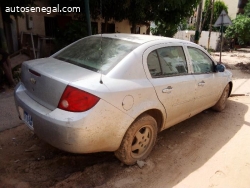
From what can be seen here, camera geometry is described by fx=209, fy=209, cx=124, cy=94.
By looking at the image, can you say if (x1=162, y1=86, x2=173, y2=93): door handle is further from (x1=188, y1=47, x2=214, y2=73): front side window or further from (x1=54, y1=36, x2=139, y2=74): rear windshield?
(x1=188, y1=47, x2=214, y2=73): front side window

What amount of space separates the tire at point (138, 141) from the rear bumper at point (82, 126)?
175mm

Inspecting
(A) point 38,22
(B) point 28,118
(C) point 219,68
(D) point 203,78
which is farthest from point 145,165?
(A) point 38,22

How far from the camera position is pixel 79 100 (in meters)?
2.03

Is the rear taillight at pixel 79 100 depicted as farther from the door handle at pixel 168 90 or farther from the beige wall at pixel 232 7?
the beige wall at pixel 232 7

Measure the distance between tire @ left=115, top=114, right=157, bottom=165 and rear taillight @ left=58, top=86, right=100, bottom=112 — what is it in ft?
2.16

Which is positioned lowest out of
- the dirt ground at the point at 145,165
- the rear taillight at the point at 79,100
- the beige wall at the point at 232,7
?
the dirt ground at the point at 145,165

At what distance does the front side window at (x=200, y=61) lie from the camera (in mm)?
3364

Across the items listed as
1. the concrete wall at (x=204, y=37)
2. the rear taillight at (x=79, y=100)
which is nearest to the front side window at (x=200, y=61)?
the rear taillight at (x=79, y=100)

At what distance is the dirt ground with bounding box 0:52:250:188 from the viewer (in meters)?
2.41

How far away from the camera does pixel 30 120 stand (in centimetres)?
233

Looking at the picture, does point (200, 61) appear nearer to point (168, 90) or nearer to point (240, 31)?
point (168, 90)

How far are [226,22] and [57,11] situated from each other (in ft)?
24.9

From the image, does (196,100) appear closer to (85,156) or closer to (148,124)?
(148,124)

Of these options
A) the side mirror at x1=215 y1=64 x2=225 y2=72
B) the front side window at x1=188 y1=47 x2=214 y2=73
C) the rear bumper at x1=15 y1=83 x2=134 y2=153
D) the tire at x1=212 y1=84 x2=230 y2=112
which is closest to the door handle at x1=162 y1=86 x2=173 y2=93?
the rear bumper at x1=15 y1=83 x2=134 y2=153
